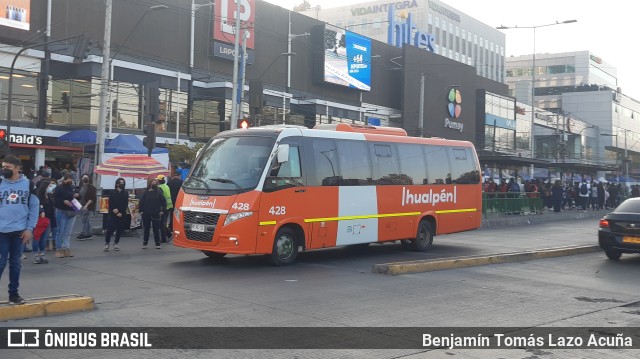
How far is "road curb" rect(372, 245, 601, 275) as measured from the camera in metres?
12.3

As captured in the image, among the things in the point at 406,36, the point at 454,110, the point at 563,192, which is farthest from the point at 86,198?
the point at 406,36

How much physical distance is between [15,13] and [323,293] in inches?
1114

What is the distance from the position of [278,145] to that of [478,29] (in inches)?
3732

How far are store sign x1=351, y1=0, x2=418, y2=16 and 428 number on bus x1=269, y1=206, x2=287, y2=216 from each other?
3160 inches

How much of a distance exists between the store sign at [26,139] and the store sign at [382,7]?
65108 mm

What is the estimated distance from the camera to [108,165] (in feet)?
70.5

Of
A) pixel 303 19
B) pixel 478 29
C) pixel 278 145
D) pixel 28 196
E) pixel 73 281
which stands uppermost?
pixel 478 29

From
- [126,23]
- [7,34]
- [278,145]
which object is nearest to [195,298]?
[278,145]

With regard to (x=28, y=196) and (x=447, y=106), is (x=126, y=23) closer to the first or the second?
(x=28, y=196)

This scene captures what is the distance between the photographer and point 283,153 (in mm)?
13039

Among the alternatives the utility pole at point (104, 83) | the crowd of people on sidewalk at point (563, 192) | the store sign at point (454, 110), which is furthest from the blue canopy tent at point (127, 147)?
the store sign at point (454, 110)

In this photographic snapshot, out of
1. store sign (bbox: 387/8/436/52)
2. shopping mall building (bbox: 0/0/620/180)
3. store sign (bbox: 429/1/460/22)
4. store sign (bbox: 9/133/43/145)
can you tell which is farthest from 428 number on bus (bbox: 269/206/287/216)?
store sign (bbox: 429/1/460/22)

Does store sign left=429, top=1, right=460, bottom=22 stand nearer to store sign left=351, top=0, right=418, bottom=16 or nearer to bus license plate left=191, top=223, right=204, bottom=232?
store sign left=351, top=0, right=418, bottom=16

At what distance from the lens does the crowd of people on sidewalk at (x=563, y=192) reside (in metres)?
32.0
